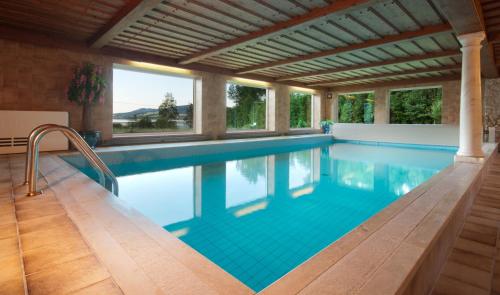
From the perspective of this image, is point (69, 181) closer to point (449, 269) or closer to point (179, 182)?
point (179, 182)

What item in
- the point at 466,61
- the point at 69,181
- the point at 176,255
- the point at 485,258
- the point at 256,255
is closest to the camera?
the point at 176,255

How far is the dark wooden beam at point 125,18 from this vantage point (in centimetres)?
380

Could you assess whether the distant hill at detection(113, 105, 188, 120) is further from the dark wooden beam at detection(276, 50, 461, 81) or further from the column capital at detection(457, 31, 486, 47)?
the column capital at detection(457, 31, 486, 47)

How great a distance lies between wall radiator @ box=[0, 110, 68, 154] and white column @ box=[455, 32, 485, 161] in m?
7.39

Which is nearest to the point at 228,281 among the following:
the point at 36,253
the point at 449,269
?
the point at 36,253

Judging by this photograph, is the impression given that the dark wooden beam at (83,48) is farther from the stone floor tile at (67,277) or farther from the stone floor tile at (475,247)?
the stone floor tile at (475,247)

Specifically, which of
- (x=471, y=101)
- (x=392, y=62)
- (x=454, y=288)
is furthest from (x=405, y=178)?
(x=392, y=62)

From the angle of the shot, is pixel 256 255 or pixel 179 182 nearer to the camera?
pixel 256 255

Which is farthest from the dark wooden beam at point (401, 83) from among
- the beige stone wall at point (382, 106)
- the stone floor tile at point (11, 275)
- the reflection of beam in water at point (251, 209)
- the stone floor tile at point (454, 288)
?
the stone floor tile at point (11, 275)

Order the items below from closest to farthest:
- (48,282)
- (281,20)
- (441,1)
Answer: (48,282) < (441,1) < (281,20)

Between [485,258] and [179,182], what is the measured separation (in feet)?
13.1

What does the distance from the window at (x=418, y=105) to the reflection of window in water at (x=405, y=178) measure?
Answer: 28.0ft

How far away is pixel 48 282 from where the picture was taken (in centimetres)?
113

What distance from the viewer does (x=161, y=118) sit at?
8.50 m
